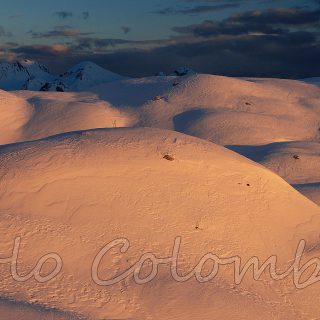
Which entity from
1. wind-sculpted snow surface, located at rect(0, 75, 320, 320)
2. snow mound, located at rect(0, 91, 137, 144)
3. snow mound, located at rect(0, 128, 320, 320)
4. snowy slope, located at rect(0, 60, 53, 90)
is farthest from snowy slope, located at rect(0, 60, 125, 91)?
wind-sculpted snow surface, located at rect(0, 75, 320, 320)

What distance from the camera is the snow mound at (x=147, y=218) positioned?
8.28 metres

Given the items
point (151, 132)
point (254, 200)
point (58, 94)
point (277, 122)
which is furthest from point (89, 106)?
point (254, 200)

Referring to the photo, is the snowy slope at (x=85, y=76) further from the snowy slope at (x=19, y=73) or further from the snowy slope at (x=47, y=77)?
the snowy slope at (x=19, y=73)

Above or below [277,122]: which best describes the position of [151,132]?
above

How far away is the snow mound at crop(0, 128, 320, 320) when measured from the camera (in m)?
8.28

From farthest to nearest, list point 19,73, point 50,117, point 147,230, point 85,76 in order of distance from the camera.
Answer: point 19,73 < point 85,76 < point 50,117 < point 147,230

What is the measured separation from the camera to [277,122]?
29.7m

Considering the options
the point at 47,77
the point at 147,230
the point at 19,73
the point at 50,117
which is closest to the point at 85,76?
the point at 47,77

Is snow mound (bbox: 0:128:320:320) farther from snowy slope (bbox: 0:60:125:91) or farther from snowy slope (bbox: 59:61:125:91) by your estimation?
snowy slope (bbox: 59:61:125:91)

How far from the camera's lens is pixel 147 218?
10.2 metres

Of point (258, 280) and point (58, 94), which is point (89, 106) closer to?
point (58, 94)

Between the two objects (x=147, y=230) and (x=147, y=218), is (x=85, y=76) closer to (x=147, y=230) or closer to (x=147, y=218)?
(x=147, y=218)

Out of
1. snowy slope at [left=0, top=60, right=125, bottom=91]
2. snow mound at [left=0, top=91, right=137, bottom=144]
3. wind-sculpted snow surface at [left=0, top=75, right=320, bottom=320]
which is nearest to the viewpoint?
wind-sculpted snow surface at [left=0, top=75, right=320, bottom=320]

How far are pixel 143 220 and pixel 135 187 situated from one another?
0.83 meters
